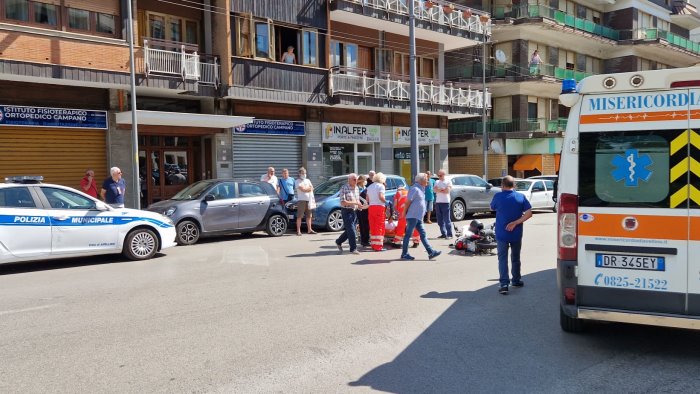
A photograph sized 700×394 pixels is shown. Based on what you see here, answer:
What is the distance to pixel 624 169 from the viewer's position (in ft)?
16.8

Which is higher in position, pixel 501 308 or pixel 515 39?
pixel 515 39

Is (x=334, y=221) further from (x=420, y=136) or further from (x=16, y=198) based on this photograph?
(x=420, y=136)

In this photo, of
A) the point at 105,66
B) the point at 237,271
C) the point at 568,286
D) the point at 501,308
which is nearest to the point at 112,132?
the point at 105,66

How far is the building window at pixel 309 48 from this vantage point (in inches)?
846

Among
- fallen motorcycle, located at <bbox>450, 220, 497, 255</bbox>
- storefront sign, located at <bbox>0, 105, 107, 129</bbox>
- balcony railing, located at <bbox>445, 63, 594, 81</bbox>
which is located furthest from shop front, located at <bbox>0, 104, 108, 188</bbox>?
balcony railing, located at <bbox>445, 63, 594, 81</bbox>

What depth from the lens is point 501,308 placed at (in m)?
6.98

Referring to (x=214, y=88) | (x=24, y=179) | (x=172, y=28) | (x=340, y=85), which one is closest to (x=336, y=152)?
(x=340, y=85)

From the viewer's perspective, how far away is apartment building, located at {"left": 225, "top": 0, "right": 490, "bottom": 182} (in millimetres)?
20000

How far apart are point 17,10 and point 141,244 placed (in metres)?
8.55

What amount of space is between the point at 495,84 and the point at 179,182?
70.9ft

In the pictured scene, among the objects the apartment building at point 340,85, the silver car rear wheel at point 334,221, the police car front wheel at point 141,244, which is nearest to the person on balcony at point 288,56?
the apartment building at point 340,85

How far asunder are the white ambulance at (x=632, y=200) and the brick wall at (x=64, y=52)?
14095 mm

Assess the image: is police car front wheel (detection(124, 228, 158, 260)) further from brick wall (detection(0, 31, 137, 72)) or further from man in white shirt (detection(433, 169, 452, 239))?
brick wall (detection(0, 31, 137, 72))

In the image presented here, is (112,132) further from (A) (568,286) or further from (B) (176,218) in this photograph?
(A) (568,286)
